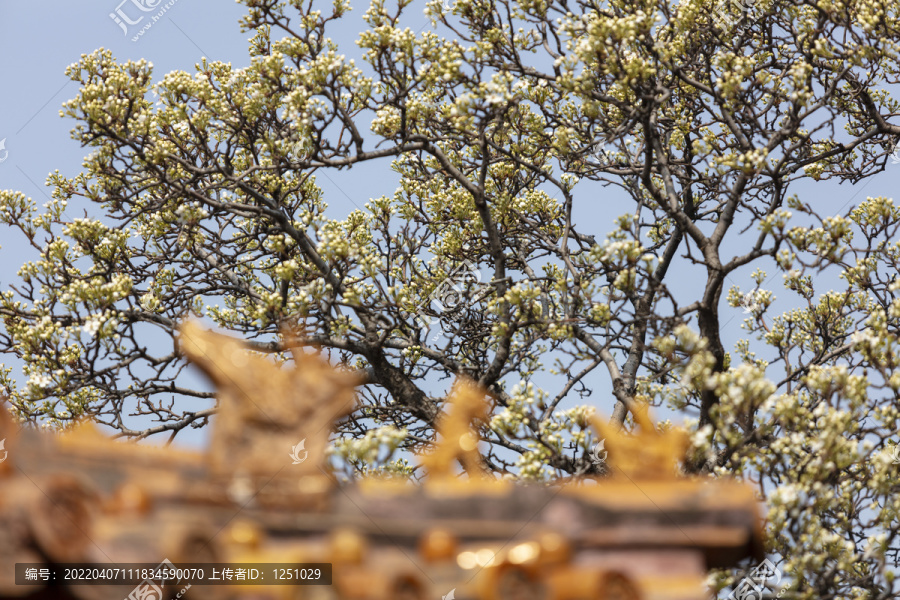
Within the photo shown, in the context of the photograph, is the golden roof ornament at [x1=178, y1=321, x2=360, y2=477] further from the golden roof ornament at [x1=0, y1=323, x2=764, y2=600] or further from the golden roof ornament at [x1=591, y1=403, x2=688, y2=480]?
the golden roof ornament at [x1=591, y1=403, x2=688, y2=480]

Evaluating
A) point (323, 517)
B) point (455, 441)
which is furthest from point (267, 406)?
point (455, 441)

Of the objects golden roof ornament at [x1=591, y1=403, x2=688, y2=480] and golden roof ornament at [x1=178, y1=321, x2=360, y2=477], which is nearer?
golden roof ornament at [x1=178, y1=321, x2=360, y2=477]

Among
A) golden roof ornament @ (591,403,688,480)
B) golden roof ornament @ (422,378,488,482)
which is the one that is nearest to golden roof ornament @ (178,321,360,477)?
golden roof ornament @ (422,378,488,482)

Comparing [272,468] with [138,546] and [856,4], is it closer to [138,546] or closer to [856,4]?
[138,546]

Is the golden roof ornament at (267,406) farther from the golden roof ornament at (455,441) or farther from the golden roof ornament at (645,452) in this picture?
the golden roof ornament at (645,452)

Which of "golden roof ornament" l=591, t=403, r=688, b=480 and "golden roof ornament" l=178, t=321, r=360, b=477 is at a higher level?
"golden roof ornament" l=178, t=321, r=360, b=477

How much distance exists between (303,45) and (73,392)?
5566 millimetres

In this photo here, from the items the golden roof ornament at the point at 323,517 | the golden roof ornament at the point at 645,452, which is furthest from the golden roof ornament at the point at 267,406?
the golden roof ornament at the point at 645,452

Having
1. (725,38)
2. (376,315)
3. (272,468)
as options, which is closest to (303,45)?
(376,315)

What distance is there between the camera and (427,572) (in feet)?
12.7

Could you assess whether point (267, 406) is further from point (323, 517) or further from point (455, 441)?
point (455, 441)

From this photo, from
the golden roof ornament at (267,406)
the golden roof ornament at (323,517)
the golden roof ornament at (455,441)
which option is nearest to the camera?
the golden roof ornament at (323,517)

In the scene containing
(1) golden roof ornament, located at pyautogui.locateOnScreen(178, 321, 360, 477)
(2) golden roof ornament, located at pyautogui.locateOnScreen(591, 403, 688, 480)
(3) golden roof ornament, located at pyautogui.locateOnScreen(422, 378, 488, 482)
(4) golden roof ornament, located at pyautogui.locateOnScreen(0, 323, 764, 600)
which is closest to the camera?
(4) golden roof ornament, located at pyautogui.locateOnScreen(0, 323, 764, 600)

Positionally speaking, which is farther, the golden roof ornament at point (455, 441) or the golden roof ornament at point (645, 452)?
the golden roof ornament at point (455, 441)
